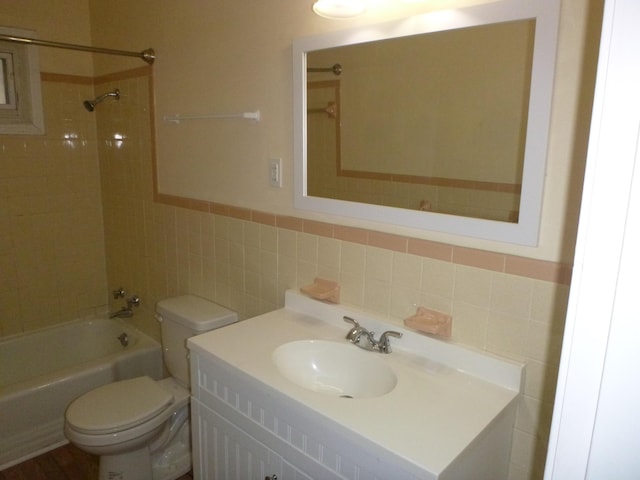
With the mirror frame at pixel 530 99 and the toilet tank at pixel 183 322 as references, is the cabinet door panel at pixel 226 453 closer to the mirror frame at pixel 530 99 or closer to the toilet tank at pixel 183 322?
the toilet tank at pixel 183 322

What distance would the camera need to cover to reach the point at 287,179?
1846 mm

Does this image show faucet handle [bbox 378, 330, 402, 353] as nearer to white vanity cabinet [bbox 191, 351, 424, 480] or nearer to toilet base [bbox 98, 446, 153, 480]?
white vanity cabinet [bbox 191, 351, 424, 480]

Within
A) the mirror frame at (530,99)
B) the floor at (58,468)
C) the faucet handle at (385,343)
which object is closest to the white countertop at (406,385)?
the faucet handle at (385,343)

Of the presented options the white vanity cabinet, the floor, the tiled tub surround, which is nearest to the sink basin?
the white vanity cabinet

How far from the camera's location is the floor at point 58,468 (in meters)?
2.21

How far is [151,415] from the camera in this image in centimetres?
193

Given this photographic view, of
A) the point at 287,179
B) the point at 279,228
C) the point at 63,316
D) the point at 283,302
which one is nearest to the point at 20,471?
the point at 63,316

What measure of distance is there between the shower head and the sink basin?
1.96 metres

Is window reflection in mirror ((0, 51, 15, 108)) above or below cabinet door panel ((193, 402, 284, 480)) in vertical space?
above

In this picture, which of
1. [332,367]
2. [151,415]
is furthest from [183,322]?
[332,367]

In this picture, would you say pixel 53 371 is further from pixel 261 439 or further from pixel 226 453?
pixel 261 439

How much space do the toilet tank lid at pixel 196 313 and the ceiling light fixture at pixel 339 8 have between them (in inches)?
52.8

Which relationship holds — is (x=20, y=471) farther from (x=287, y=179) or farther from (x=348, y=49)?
(x=348, y=49)

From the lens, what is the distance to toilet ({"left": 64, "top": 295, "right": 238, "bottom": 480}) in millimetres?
1840
